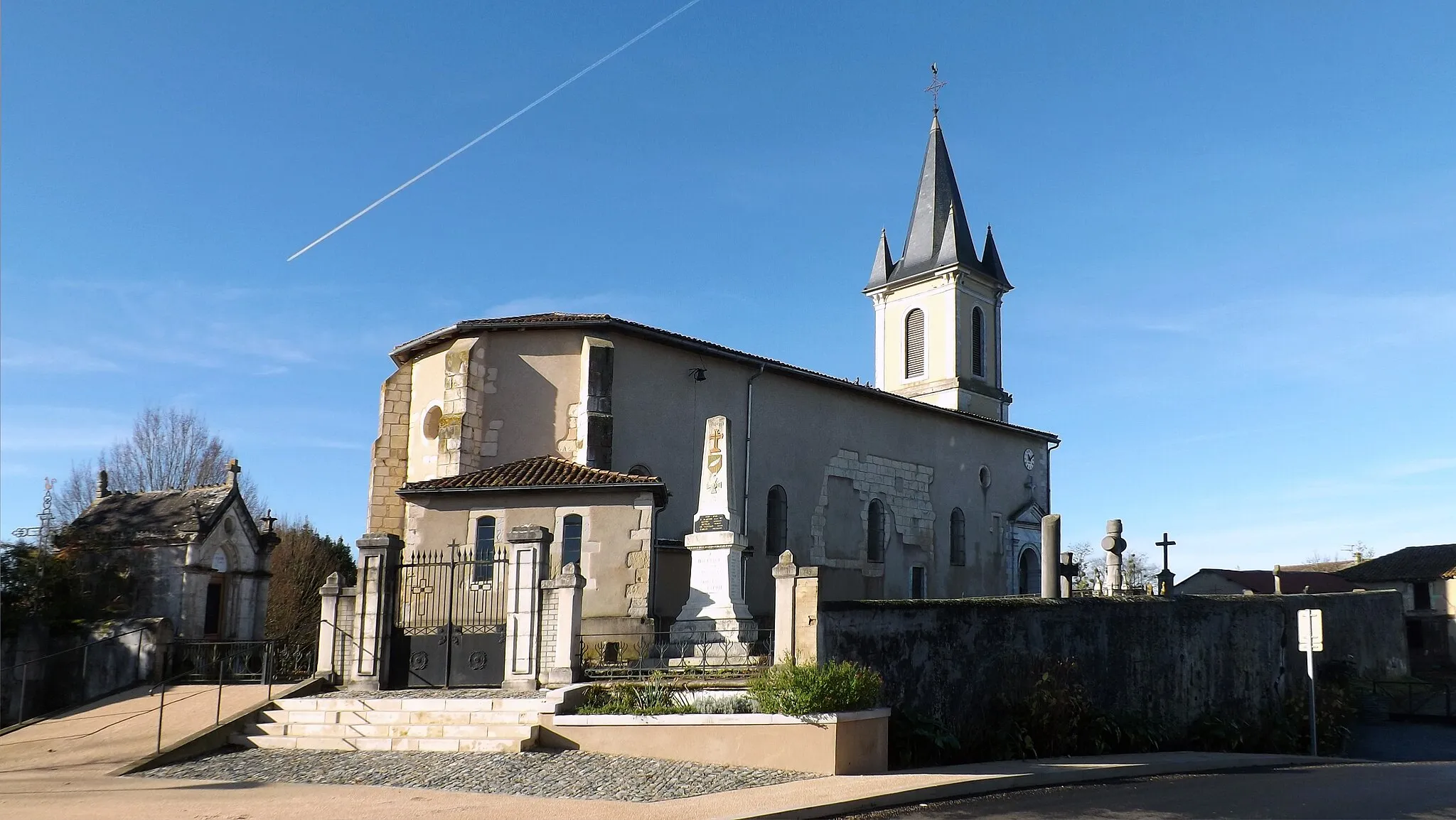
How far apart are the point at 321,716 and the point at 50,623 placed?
7.84 metres

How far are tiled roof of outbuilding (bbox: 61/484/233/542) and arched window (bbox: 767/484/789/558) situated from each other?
1205 centimetres

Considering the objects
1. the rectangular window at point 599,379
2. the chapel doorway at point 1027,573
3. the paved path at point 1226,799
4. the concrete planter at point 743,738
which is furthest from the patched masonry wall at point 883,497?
the concrete planter at point 743,738

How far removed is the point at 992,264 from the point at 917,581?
15929mm

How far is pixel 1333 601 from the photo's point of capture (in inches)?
1185

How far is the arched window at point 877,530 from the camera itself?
98.2ft

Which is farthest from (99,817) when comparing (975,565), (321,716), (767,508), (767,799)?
(975,565)

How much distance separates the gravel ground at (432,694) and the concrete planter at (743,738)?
1130 millimetres

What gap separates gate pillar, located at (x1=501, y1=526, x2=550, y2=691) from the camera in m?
14.5

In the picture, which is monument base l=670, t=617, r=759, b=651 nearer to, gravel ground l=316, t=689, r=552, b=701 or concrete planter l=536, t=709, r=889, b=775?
gravel ground l=316, t=689, r=552, b=701

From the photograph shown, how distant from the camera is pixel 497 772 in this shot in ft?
38.3

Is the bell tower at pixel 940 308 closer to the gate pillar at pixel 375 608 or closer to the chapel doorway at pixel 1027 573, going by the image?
the chapel doorway at pixel 1027 573

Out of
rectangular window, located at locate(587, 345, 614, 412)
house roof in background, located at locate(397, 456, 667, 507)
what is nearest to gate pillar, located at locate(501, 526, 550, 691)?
house roof in background, located at locate(397, 456, 667, 507)

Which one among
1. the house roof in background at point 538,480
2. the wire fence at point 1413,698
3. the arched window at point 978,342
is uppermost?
the arched window at point 978,342

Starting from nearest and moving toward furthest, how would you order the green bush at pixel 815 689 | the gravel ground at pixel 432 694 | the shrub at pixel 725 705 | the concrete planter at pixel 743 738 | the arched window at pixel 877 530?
the concrete planter at pixel 743 738, the green bush at pixel 815 689, the shrub at pixel 725 705, the gravel ground at pixel 432 694, the arched window at pixel 877 530
